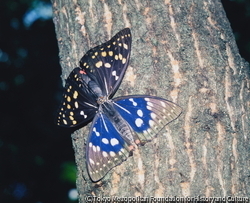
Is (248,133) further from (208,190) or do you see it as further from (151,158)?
(151,158)

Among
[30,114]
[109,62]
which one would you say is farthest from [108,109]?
[30,114]

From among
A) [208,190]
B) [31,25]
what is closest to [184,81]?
[208,190]

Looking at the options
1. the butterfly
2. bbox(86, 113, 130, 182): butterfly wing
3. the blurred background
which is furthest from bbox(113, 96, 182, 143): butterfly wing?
the blurred background

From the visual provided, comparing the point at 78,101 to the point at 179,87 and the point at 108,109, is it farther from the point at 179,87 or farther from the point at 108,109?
the point at 179,87

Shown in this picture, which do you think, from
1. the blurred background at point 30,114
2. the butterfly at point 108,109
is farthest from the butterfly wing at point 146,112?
the blurred background at point 30,114

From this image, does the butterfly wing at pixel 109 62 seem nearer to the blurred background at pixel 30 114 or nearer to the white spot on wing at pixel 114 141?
the white spot on wing at pixel 114 141

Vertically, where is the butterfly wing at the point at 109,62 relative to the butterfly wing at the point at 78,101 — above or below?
above

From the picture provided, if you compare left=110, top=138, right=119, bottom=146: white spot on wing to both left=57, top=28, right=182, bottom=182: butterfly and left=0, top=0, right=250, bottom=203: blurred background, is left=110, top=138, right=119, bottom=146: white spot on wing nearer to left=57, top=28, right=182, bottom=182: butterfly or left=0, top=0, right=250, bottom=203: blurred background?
left=57, top=28, right=182, bottom=182: butterfly
